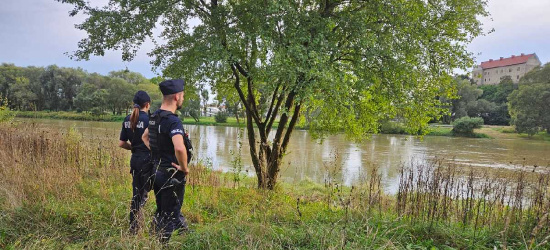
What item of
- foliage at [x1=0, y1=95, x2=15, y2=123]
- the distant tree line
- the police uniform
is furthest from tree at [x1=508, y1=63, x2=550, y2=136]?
foliage at [x1=0, y1=95, x2=15, y2=123]

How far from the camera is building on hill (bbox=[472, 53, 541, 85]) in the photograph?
88750mm

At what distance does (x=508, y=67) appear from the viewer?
307 feet

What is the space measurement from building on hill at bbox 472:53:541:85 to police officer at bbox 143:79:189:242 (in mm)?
96989

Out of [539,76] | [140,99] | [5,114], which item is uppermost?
[539,76]

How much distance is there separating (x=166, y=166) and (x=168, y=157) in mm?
93

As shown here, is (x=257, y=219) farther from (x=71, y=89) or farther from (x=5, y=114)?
(x=71, y=89)

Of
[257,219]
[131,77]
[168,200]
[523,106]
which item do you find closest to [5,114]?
[168,200]

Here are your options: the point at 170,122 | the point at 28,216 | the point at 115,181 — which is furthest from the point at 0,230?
the point at 115,181

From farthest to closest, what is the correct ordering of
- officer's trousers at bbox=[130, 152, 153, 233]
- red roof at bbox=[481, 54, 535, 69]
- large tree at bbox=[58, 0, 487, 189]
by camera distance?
red roof at bbox=[481, 54, 535, 69] < large tree at bbox=[58, 0, 487, 189] < officer's trousers at bbox=[130, 152, 153, 233]

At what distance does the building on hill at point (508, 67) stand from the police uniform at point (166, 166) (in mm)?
97003

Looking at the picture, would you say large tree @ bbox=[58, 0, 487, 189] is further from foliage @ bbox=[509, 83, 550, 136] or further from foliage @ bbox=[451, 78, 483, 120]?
foliage @ bbox=[451, 78, 483, 120]

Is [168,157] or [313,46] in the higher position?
[313,46]

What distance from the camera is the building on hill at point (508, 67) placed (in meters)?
88.8

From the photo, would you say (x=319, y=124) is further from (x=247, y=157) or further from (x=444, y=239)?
(x=247, y=157)
